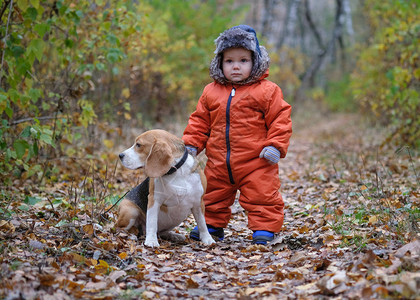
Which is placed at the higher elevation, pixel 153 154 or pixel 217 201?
pixel 153 154

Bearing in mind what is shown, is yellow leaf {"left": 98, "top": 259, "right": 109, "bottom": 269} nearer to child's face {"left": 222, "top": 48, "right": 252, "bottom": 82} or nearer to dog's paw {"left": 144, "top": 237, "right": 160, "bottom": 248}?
dog's paw {"left": 144, "top": 237, "right": 160, "bottom": 248}

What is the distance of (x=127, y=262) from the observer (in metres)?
3.56

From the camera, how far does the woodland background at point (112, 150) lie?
3365mm

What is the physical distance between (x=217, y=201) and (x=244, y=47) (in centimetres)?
157

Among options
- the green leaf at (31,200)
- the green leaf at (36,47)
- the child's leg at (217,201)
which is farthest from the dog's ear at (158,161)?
the green leaf at (31,200)

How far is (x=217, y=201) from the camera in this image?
15.2 ft

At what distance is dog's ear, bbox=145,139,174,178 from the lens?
3959mm

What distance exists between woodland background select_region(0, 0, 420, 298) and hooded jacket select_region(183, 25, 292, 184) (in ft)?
2.82

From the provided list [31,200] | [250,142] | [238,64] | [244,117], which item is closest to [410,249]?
[250,142]

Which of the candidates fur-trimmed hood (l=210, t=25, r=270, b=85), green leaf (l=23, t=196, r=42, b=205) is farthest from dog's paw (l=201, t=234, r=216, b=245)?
green leaf (l=23, t=196, r=42, b=205)

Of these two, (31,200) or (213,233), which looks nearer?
(213,233)

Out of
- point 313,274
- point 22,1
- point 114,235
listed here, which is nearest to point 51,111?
point 22,1

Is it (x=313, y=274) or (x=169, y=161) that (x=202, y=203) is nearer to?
(x=169, y=161)

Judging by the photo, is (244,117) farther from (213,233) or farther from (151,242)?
(151,242)
